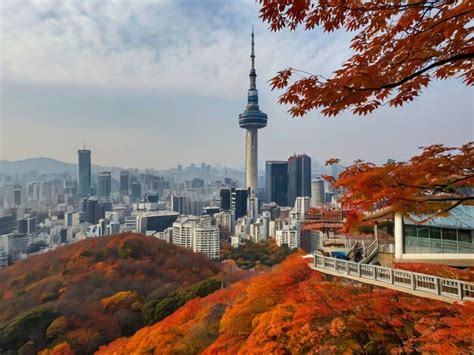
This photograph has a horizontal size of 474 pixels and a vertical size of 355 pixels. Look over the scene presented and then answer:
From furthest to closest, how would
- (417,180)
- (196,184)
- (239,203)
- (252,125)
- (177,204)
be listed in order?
1. (196,184)
2. (252,125)
3. (177,204)
4. (239,203)
5. (417,180)

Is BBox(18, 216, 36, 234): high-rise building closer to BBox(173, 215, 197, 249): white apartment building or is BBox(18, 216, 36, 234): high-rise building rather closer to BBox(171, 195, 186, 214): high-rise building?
BBox(173, 215, 197, 249): white apartment building

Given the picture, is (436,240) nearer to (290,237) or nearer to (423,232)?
(423,232)

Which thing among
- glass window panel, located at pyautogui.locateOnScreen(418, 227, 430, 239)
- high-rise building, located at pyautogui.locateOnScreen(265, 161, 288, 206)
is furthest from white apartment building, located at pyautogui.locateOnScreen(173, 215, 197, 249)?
high-rise building, located at pyautogui.locateOnScreen(265, 161, 288, 206)

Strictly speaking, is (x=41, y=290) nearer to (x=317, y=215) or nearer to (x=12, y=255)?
A: (x=317, y=215)

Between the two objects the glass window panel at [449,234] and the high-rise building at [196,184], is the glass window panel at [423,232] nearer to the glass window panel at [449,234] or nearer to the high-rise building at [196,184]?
the glass window panel at [449,234]

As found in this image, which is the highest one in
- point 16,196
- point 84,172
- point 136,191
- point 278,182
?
point 84,172

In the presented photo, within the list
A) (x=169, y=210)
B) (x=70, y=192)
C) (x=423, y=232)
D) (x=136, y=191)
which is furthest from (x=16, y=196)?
(x=423, y=232)

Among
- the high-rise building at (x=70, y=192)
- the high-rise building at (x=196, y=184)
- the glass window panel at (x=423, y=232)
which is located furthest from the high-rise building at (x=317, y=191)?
the glass window panel at (x=423, y=232)

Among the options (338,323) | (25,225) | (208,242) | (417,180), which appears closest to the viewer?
(417,180)
